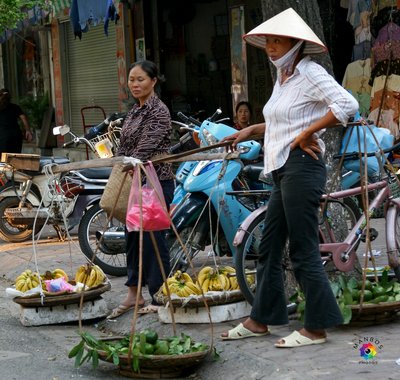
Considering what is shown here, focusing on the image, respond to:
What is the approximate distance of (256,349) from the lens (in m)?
5.38

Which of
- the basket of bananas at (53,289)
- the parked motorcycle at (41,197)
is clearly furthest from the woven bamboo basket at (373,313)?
the parked motorcycle at (41,197)

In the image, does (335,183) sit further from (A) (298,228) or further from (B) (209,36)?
(B) (209,36)

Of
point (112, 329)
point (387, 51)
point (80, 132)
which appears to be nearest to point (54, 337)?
point (112, 329)

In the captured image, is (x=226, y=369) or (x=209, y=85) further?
(x=209, y=85)

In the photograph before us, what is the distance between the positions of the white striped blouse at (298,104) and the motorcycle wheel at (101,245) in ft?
10.5

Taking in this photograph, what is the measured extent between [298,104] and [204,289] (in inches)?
65.5

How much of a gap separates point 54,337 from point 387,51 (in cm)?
668

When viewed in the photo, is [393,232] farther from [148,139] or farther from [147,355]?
[147,355]

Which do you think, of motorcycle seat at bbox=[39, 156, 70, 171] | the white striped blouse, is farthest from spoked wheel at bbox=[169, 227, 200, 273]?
motorcycle seat at bbox=[39, 156, 70, 171]

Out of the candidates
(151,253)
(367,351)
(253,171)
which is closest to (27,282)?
(151,253)

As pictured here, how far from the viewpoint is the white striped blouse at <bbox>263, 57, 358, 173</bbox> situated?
5090mm

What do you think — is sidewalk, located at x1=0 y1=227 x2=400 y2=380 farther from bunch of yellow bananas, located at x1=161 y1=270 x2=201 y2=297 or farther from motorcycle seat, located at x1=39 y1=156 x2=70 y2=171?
motorcycle seat, located at x1=39 y1=156 x2=70 y2=171

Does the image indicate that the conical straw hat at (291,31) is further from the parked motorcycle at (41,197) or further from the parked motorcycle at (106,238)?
the parked motorcycle at (41,197)

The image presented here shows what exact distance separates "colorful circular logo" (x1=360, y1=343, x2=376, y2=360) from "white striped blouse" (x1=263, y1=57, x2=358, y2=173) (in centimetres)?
111
